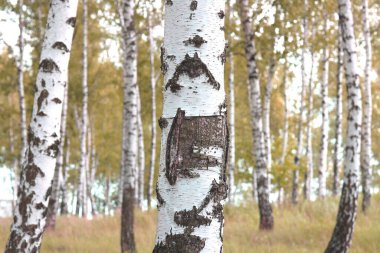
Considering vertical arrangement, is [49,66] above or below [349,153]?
above

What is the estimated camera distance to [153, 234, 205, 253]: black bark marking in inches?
83.4

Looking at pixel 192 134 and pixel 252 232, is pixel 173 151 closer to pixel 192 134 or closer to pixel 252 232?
pixel 192 134

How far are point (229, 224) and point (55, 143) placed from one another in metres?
7.56

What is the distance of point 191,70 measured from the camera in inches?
87.8

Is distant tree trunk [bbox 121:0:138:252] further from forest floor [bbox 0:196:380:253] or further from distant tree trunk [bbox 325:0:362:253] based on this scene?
distant tree trunk [bbox 325:0:362:253]

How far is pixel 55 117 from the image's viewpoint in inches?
184

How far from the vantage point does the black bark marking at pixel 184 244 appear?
212 cm

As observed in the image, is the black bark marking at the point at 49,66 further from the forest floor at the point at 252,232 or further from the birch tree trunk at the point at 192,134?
the forest floor at the point at 252,232

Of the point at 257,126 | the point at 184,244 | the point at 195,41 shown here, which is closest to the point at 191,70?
the point at 195,41

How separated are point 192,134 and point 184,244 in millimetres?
481

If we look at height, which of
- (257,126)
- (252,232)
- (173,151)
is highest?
(257,126)

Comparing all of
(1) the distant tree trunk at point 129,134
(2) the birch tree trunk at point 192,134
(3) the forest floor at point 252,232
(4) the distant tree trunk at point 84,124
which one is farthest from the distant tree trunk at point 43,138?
(4) the distant tree trunk at point 84,124

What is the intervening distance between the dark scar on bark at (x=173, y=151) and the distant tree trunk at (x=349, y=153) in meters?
5.06

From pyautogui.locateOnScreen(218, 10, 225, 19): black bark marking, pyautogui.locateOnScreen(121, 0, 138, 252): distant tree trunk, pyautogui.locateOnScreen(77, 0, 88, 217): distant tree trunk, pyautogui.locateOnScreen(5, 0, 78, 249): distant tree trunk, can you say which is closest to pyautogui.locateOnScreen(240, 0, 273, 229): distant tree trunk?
pyautogui.locateOnScreen(121, 0, 138, 252): distant tree trunk
